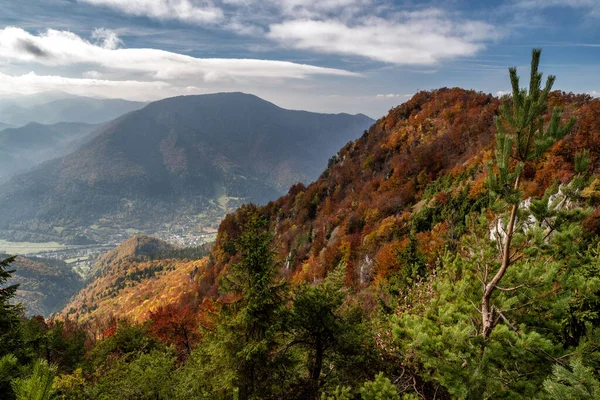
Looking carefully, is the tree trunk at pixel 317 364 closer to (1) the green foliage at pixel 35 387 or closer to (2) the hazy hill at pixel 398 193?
(2) the hazy hill at pixel 398 193

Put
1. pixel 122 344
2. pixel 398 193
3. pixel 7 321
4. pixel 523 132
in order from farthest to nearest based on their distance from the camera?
pixel 398 193, pixel 122 344, pixel 7 321, pixel 523 132

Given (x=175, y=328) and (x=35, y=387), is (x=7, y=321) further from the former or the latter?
(x=175, y=328)

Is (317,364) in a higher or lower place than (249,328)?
lower

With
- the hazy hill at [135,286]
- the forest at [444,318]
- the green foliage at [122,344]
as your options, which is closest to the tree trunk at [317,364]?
the forest at [444,318]

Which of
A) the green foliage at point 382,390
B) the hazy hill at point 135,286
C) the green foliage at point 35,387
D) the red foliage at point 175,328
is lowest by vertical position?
the hazy hill at point 135,286

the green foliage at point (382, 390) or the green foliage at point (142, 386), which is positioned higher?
the green foliage at point (382, 390)

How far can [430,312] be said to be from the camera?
760cm

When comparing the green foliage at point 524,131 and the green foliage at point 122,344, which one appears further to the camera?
the green foliage at point 122,344

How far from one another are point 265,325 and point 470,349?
653 centimetres

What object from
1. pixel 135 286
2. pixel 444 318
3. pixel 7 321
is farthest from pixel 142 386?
pixel 135 286

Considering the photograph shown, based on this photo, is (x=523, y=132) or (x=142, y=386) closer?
(x=523, y=132)

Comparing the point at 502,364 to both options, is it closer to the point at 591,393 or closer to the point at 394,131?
the point at 591,393

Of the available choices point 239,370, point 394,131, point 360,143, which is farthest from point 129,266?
point 239,370

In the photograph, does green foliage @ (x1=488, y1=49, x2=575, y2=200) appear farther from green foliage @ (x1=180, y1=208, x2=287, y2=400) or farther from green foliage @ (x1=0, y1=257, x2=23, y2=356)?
green foliage @ (x1=0, y1=257, x2=23, y2=356)
